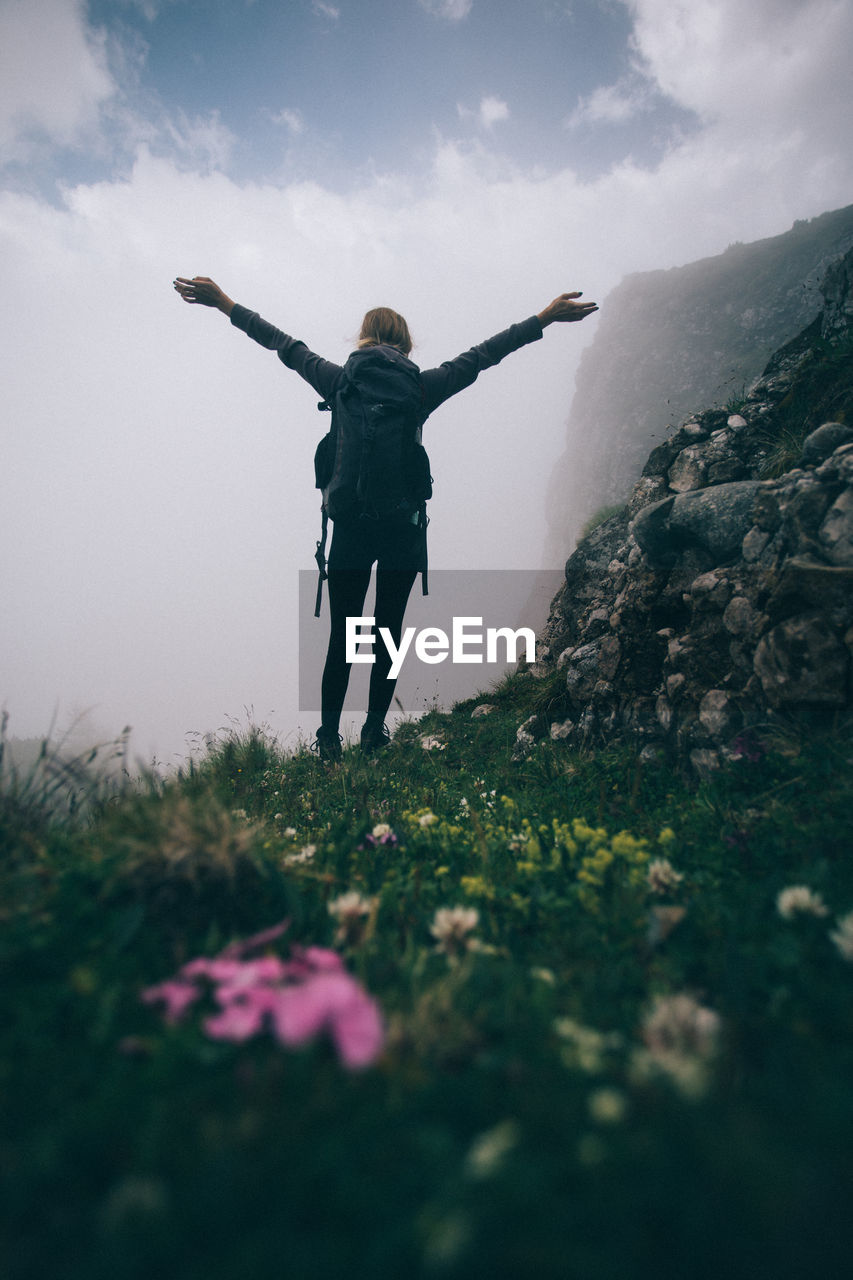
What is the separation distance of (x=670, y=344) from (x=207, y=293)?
9913cm

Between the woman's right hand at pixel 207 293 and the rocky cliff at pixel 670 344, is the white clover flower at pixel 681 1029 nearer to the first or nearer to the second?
the woman's right hand at pixel 207 293

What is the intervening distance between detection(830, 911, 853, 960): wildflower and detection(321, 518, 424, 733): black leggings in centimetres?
380

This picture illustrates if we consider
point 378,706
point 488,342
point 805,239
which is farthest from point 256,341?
point 805,239

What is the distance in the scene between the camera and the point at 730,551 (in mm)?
3641

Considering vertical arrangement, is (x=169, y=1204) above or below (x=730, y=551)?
below

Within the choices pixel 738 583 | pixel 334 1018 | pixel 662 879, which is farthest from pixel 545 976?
pixel 738 583

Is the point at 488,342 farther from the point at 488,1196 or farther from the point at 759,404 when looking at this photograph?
the point at 488,1196

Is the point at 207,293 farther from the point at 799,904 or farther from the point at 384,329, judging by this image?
the point at 799,904

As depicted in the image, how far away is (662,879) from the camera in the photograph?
73.2 inches

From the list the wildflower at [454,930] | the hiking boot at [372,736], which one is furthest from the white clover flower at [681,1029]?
the hiking boot at [372,736]

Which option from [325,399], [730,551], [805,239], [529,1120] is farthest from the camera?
[805,239]

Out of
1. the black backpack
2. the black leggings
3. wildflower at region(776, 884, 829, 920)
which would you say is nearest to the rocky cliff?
the black leggings

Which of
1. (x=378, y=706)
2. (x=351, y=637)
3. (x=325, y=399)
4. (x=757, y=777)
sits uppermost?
(x=325, y=399)

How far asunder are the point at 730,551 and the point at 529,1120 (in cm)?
370
